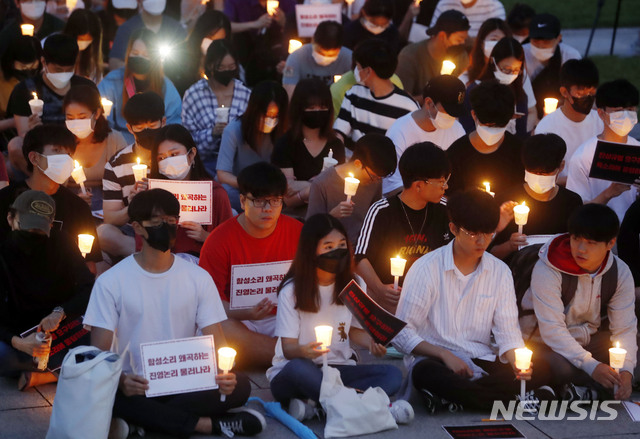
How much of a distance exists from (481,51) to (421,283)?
14.2 feet

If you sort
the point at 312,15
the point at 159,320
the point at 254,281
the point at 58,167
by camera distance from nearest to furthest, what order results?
1. the point at 159,320
2. the point at 254,281
3. the point at 58,167
4. the point at 312,15

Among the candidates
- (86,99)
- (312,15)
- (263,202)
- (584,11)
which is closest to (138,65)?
(86,99)

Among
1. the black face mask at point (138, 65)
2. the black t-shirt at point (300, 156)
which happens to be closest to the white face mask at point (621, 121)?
the black t-shirt at point (300, 156)

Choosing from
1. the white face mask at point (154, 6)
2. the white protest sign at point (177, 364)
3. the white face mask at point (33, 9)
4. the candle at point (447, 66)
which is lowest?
the white protest sign at point (177, 364)

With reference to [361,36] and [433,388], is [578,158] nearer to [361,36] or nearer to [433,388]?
[433,388]

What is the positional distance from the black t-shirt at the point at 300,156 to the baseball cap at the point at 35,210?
268cm

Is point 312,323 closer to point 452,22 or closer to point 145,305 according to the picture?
point 145,305

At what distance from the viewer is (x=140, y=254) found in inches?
261

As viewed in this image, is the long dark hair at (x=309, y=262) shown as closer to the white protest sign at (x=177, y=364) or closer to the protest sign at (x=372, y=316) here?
the protest sign at (x=372, y=316)

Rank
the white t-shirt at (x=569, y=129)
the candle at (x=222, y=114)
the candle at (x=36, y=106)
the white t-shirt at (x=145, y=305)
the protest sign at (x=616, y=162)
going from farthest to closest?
1. the candle at (x=222, y=114)
2. the candle at (x=36, y=106)
3. the white t-shirt at (x=569, y=129)
4. the protest sign at (x=616, y=162)
5. the white t-shirt at (x=145, y=305)

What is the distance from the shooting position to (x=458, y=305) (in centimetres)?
709

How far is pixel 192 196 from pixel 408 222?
1.47 m

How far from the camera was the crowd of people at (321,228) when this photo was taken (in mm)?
6668

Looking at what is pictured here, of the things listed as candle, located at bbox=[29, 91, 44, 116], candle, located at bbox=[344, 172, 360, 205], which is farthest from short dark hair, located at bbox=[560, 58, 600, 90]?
candle, located at bbox=[29, 91, 44, 116]
